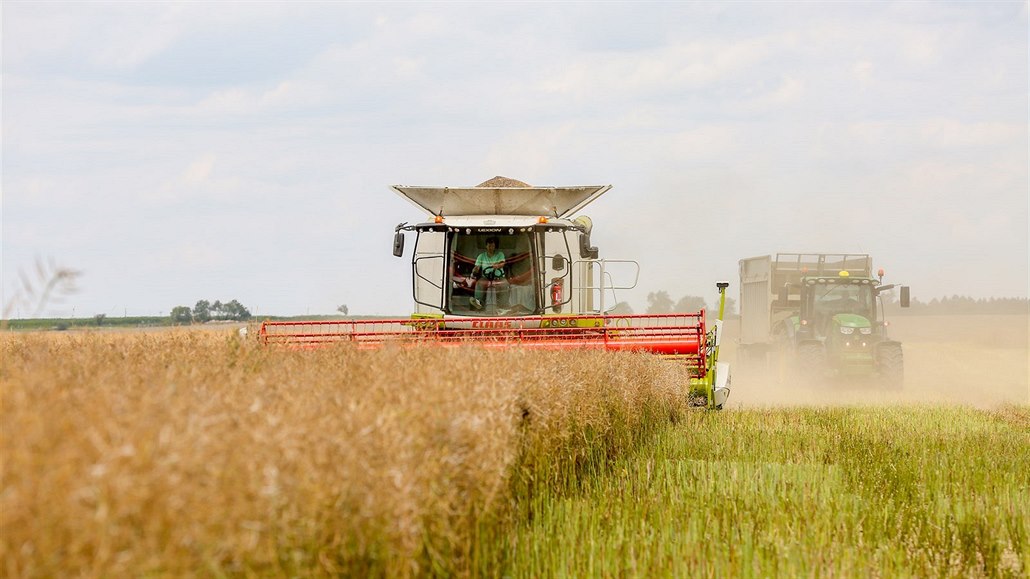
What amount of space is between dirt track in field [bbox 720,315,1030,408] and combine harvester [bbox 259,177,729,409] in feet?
14.4

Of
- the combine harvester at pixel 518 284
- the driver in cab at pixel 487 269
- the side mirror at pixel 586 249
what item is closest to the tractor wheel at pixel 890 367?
the combine harvester at pixel 518 284

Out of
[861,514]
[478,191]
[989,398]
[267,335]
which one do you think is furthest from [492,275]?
[989,398]

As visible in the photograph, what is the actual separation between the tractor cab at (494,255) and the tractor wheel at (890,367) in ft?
28.3

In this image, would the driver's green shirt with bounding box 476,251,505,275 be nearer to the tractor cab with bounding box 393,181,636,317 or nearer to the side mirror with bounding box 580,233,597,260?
the tractor cab with bounding box 393,181,636,317

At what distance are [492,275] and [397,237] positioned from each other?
4.22ft

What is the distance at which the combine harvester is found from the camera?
11773 millimetres

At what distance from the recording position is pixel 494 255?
42.0 ft

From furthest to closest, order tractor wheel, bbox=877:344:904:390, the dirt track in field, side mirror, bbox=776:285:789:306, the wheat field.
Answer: side mirror, bbox=776:285:789:306 < tractor wheel, bbox=877:344:904:390 < the dirt track in field < the wheat field

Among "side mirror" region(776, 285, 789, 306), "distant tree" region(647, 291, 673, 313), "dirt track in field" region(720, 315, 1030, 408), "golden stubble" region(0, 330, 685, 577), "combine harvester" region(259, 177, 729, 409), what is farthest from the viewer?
"distant tree" region(647, 291, 673, 313)

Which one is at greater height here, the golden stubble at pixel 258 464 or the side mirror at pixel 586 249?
the side mirror at pixel 586 249

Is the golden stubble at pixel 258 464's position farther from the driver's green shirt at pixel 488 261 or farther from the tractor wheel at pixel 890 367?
the tractor wheel at pixel 890 367

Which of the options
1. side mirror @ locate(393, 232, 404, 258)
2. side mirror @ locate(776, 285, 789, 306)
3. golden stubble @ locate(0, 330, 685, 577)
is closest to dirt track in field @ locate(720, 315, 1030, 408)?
side mirror @ locate(776, 285, 789, 306)

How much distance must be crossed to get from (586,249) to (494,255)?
3.88 feet

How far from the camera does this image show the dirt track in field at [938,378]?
18828mm
